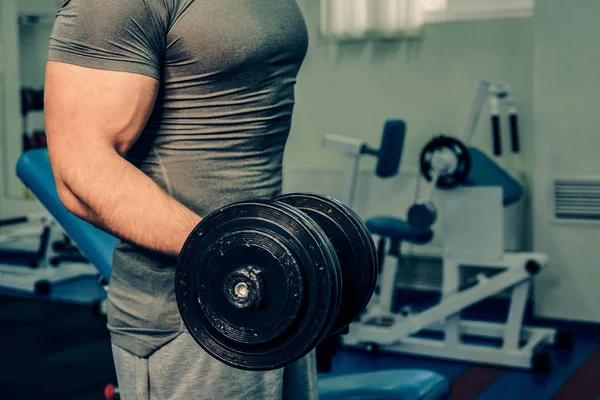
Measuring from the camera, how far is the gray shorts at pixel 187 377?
99 centimetres

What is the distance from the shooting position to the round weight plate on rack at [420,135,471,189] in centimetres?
340

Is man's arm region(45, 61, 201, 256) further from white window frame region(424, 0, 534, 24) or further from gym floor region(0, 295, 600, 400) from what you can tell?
white window frame region(424, 0, 534, 24)

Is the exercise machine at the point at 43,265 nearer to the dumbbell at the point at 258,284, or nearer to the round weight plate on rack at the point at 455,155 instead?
the round weight plate on rack at the point at 455,155

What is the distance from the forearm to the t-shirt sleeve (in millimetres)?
105

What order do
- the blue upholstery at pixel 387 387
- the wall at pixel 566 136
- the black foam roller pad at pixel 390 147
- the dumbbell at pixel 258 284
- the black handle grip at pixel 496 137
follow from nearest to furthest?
the dumbbell at pixel 258 284
the blue upholstery at pixel 387 387
the black foam roller pad at pixel 390 147
the black handle grip at pixel 496 137
the wall at pixel 566 136

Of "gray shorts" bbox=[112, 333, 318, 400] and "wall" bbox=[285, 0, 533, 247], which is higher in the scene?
"wall" bbox=[285, 0, 533, 247]

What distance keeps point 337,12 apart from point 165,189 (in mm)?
3869

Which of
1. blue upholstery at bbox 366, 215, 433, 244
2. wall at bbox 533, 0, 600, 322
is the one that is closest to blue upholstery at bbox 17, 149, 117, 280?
blue upholstery at bbox 366, 215, 433, 244

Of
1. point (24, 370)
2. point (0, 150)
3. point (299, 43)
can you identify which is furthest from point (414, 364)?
point (0, 150)

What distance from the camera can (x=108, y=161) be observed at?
0.90m

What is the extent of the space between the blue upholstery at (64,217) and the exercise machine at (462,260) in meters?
1.78

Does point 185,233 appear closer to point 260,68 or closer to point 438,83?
point 260,68

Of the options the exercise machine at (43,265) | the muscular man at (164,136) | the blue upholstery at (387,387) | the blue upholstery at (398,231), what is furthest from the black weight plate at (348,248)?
the exercise machine at (43,265)

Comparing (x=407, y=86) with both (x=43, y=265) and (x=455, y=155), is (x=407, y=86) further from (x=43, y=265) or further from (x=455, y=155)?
(x=43, y=265)
